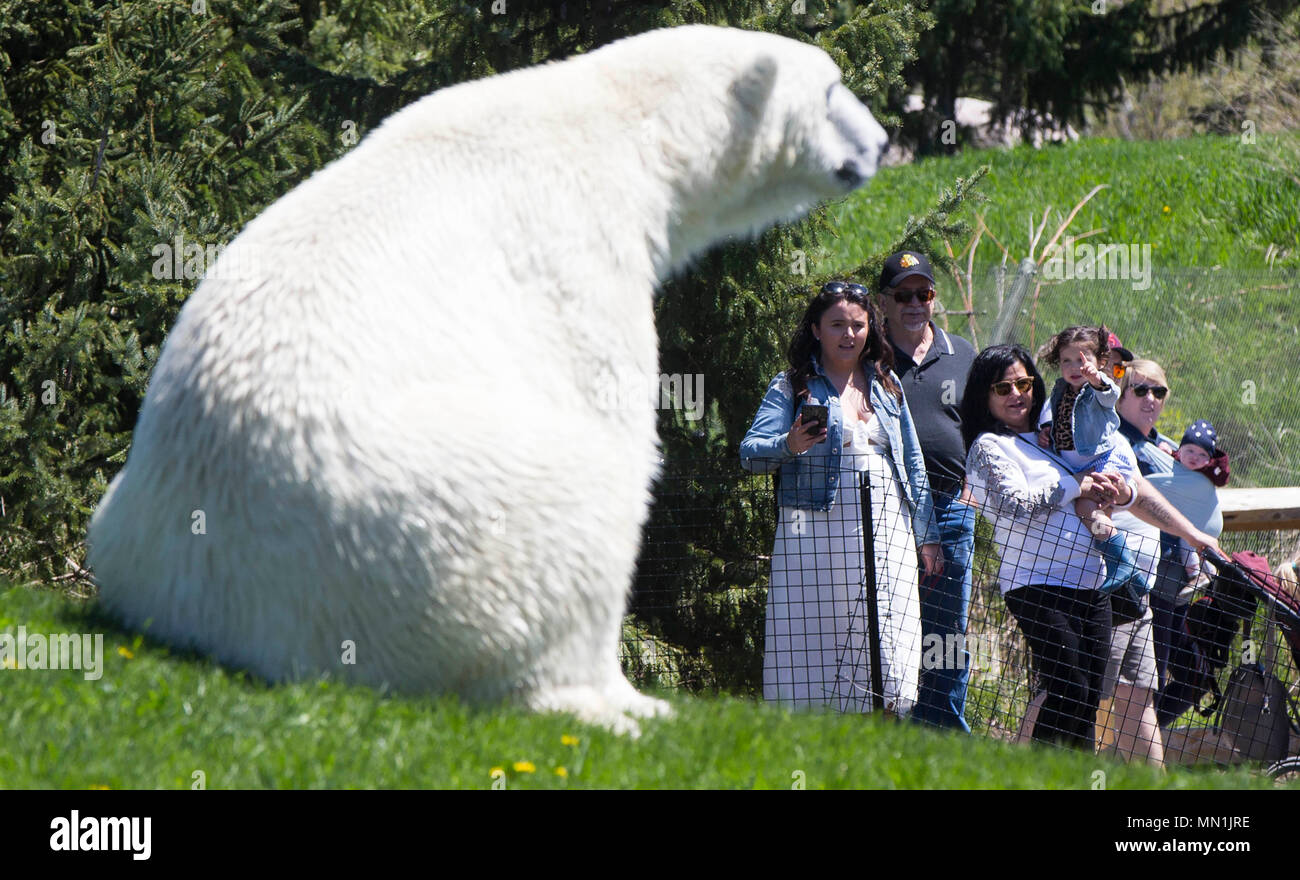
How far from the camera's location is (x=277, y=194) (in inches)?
283

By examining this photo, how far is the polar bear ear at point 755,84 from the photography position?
3.73m

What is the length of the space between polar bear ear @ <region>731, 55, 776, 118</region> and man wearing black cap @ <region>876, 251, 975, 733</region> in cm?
244

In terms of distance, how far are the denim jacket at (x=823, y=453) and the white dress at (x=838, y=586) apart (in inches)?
2.1

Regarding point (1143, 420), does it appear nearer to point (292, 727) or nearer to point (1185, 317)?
point (292, 727)

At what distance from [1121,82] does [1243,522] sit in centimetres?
2109

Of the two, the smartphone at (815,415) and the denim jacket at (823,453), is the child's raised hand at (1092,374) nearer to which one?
the denim jacket at (823,453)

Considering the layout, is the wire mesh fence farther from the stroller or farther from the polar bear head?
the polar bear head

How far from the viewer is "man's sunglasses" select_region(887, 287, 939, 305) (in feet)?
20.2

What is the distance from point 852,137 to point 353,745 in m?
2.40

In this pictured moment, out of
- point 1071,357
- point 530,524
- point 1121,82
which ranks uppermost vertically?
point 1121,82

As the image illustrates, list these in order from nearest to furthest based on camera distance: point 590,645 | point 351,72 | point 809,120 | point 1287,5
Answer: point 590,645
point 809,120
point 351,72
point 1287,5

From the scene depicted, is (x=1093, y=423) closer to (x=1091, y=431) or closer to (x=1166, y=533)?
(x=1091, y=431)

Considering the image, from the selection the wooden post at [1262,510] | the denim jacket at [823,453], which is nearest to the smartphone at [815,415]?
the denim jacket at [823,453]

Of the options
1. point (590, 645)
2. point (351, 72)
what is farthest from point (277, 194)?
point (590, 645)
